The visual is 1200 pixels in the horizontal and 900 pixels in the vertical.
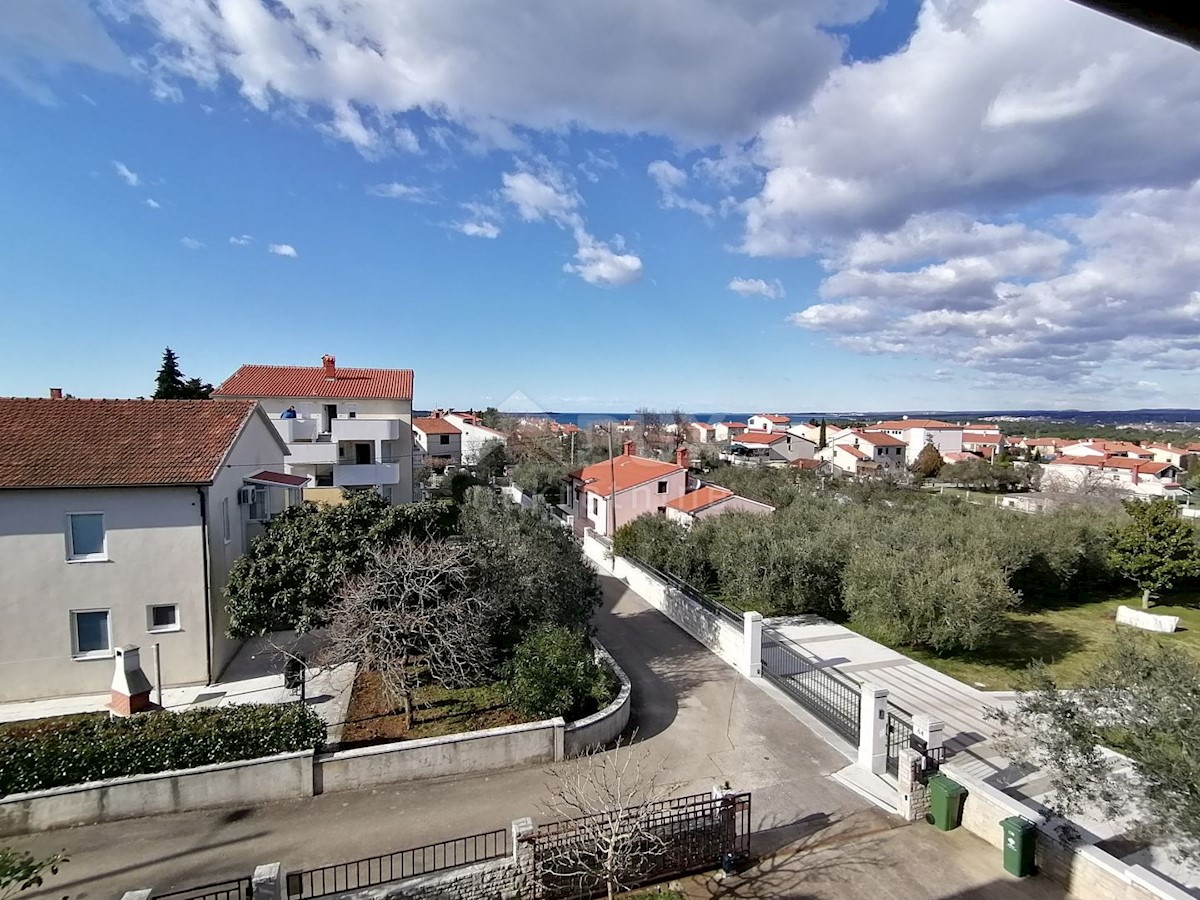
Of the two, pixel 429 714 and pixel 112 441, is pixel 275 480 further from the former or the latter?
pixel 429 714

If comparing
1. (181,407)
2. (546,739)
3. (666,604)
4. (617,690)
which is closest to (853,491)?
(666,604)

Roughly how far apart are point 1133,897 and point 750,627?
8.63m

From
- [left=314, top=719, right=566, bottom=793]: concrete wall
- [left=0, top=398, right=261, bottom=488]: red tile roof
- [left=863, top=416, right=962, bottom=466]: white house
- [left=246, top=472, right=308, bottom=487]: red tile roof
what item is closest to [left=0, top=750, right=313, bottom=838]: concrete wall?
[left=314, top=719, right=566, bottom=793]: concrete wall

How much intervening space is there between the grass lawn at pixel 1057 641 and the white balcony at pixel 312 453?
21.6m

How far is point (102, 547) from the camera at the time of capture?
48.2 feet

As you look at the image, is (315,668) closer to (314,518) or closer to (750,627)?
(314,518)

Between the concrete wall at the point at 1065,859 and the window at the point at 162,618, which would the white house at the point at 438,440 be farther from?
the concrete wall at the point at 1065,859

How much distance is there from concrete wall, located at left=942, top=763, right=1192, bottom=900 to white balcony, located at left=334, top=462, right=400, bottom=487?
2375cm

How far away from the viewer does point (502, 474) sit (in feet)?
181

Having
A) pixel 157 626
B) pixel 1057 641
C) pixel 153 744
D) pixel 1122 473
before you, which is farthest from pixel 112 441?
pixel 1122 473

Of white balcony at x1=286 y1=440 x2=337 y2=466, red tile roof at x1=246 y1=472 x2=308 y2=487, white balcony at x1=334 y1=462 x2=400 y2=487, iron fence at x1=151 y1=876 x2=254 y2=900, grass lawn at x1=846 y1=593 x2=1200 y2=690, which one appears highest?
white balcony at x1=286 y1=440 x2=337 y2=466

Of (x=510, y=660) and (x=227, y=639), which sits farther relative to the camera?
(x=227, y=639)

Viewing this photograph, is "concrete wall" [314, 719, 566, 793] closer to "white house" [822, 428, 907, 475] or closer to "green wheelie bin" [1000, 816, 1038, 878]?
"green wheelie bin" [1000, 816, 1038, 878]

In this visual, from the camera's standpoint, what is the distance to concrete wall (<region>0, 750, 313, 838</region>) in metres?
9.84
